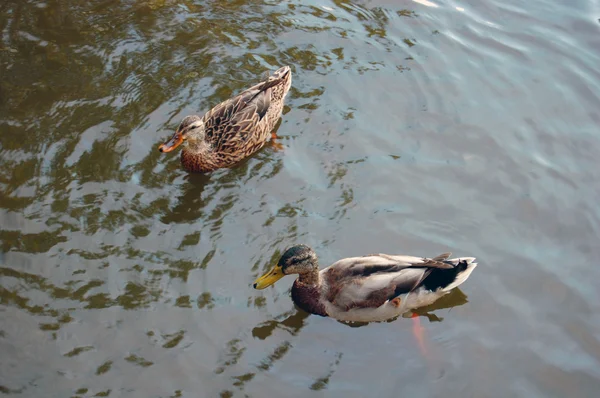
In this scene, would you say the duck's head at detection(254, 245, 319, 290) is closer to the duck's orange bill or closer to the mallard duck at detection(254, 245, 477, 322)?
the mallard duck at detection(254, 245, 477, 322)

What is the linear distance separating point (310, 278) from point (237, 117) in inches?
96.3

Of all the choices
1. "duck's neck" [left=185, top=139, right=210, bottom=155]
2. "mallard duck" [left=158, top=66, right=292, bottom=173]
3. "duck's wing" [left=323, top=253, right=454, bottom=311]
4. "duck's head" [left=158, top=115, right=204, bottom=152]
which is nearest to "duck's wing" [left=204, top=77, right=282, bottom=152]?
"mallard duck" [left=158, top=66, right=292, bottom=173]

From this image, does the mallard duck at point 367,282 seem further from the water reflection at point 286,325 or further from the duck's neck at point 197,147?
the duck's neck at point 197,147

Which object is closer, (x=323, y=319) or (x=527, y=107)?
(x=323, y=319)

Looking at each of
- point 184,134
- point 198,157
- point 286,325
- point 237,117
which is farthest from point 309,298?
point 237,117

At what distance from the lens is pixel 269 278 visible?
6.27 metres

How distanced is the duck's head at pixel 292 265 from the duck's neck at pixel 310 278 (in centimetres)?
1

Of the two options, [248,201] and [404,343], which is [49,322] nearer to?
[248,201]

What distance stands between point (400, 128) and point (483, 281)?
7.82 feet

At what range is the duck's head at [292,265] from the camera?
617 cm

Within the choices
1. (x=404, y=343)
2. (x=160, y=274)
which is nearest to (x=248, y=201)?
(x=160, y=274)

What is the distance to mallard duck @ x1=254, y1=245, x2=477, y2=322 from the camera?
20.4 ft

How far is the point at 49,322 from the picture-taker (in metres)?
5.80

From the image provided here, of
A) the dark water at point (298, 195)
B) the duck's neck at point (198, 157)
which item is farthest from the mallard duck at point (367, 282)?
the duck's neck at point (198, 157)
